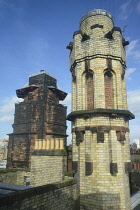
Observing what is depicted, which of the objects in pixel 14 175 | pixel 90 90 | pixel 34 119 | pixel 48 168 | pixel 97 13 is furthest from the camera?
pixel 34 119

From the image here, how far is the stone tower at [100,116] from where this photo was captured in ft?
24.8

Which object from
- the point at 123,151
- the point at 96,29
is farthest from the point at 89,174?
the point at 96,29

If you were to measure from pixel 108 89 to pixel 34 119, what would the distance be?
12956mm

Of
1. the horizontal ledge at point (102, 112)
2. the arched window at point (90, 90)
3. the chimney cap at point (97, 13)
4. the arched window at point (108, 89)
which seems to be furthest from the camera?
the chimney cap at point (97, 13)

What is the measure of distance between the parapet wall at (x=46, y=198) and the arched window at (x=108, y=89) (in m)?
4.49

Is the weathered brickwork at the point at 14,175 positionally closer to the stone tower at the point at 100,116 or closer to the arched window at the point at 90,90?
the stone tower at the point at 100,116

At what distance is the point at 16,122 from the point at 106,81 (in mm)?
15277

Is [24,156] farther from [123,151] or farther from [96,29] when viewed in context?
[96,29]

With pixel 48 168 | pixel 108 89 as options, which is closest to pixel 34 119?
pixel 48 168

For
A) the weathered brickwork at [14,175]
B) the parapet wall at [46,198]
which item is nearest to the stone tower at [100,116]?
the parapet wall at [46,198]

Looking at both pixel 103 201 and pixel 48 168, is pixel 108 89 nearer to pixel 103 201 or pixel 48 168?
pixel 103 201

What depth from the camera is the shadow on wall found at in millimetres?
7215

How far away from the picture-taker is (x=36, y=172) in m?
11.3

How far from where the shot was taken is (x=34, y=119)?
1983cm
